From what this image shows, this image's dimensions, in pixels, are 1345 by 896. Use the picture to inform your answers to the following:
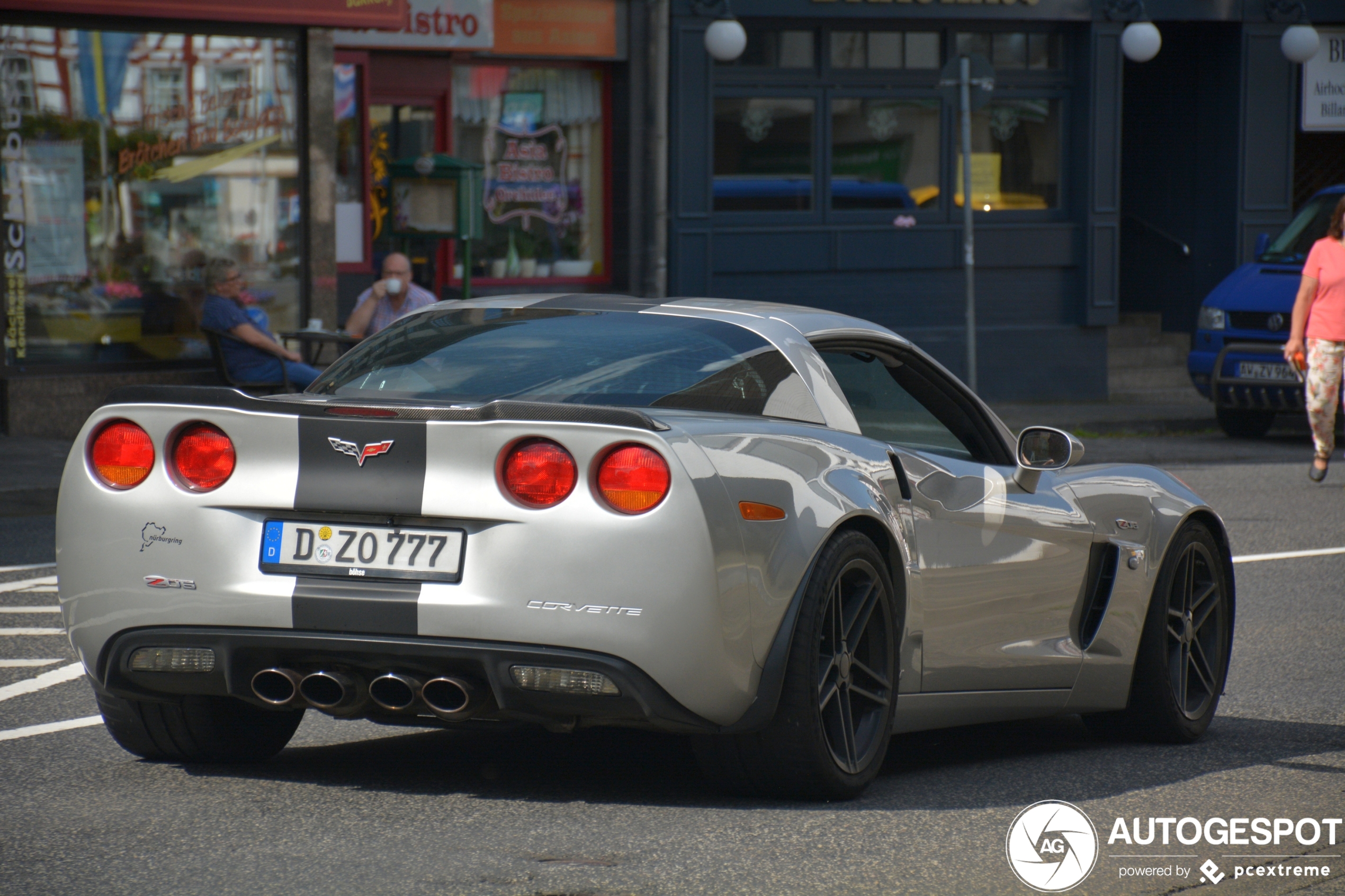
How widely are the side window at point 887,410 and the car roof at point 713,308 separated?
86 mm

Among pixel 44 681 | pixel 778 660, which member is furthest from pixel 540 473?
pixel 44 681

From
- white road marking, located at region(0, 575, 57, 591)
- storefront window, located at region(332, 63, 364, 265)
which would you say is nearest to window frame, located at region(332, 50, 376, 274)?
storefront window, located at region(332, 63, 364, 265)

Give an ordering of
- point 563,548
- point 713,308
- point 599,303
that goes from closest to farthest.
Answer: point 563,548 → point 713,308 → point 599,303

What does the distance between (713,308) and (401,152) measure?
13.4 metres

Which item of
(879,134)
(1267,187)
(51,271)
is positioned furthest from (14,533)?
(1267,187)

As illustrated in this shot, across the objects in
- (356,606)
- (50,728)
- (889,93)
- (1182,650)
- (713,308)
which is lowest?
(50,728)

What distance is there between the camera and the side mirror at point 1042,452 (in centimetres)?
564

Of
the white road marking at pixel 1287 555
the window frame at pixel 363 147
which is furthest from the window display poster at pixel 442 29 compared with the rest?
the white road marking at pixel 1287 555

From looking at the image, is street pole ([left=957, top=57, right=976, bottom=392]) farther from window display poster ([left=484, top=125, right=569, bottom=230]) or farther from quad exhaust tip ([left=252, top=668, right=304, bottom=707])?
quad exhaust tip ([left=252, top=668, right=304, bottom=707])

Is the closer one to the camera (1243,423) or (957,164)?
(1243,423)

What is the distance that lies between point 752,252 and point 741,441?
49.7 feet

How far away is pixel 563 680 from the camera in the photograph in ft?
14.5

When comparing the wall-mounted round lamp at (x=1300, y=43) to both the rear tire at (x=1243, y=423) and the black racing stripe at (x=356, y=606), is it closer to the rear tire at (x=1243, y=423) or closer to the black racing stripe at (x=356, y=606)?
the rear tire at (x=1243, y=423)

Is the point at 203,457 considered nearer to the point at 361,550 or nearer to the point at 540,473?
the point at 361,550
